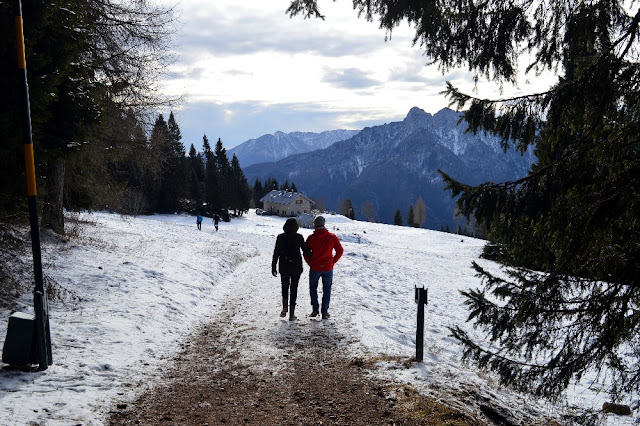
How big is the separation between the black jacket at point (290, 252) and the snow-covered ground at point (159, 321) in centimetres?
116

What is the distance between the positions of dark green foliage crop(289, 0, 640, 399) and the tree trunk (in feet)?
35.5

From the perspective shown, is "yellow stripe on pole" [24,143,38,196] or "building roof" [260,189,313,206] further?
"building roof" [260,189,313,206]

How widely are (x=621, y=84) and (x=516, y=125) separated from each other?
1137 mm

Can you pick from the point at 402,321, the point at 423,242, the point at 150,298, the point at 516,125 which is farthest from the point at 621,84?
the point at 423,242

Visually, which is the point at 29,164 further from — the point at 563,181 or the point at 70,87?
the point at 563,181

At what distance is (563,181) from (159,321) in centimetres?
790

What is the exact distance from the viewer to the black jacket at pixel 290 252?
9.20 meters

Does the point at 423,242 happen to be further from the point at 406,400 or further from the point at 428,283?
the point at 406,400

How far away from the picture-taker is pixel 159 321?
29.2 feet

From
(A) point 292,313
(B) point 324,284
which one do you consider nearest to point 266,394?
(A) point 292,313

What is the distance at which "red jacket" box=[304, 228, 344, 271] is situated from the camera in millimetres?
9039

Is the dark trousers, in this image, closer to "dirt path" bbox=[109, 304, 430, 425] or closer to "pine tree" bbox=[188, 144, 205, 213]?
"dirt path" bbox=[109, 304, 430, 425]

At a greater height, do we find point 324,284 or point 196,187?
point 196,187

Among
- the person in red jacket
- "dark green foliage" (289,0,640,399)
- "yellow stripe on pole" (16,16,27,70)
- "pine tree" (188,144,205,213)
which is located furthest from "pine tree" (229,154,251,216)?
"dark green foliage" (289,0,640,399)
